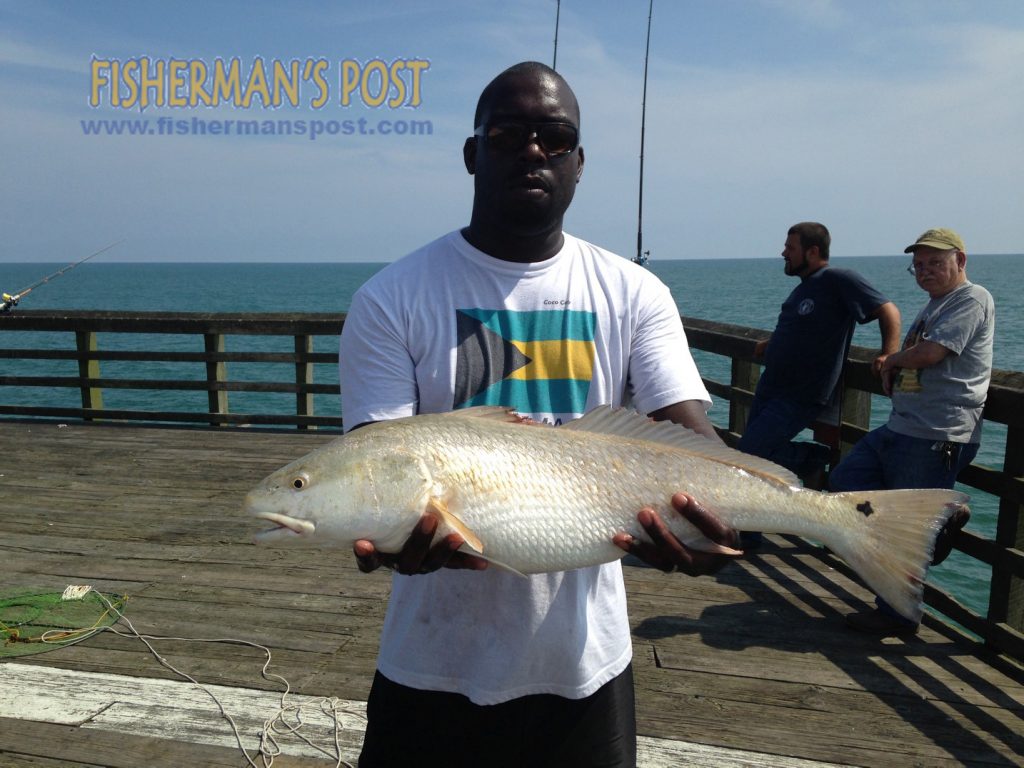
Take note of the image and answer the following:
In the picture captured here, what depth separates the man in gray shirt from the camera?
4.30m

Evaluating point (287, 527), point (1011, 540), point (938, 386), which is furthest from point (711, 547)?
point (938, 386)

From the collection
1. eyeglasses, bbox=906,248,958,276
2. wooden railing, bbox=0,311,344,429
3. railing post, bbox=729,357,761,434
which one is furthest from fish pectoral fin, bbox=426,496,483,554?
wooden railing, bbox=0,311,344,429

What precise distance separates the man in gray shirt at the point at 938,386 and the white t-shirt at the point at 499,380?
2745mm

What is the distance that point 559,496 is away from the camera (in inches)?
81.6

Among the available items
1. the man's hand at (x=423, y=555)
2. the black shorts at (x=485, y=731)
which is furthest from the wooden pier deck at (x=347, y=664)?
the man's hand at (x=423, y=555)

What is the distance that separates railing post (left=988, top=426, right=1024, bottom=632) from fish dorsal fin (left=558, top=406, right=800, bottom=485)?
8.07 ft

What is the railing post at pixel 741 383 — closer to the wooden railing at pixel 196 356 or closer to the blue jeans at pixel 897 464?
the blue jeans at pixel 897 464

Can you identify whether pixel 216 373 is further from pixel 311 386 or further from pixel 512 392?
pixel 512 392

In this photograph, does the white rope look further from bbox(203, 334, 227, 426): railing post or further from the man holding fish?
bbox(203, 334, 227, 426): railing post

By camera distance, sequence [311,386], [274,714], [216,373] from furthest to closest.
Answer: [216,373] → [311,386] → [274,714]

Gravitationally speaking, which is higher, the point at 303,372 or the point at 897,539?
the point at 897,539

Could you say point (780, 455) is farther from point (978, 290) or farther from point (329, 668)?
point (329, 668)

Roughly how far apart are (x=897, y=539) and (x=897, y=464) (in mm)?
2664

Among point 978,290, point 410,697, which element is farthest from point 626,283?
point 978,290
